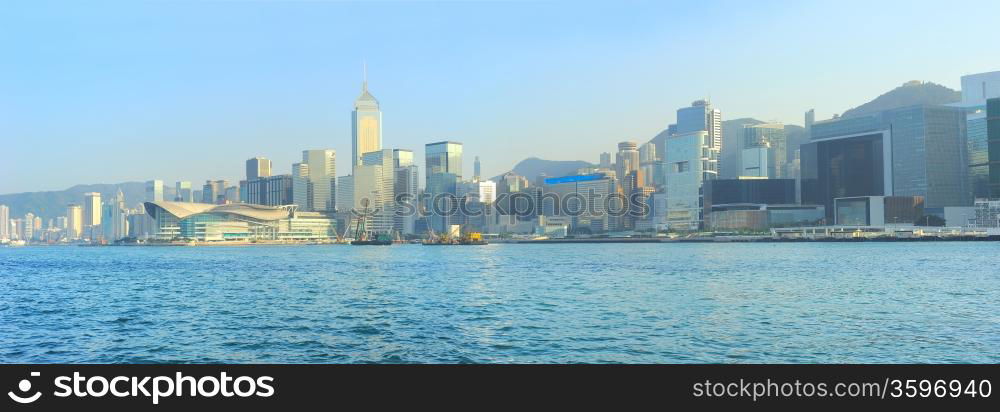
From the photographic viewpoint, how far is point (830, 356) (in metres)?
19.9

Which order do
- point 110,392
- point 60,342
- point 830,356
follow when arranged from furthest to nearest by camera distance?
point 60,342 → point 830,356 → point 110,392

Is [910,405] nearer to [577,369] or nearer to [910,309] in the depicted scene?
[577,369]

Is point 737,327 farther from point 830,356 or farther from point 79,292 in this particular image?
point 79,292

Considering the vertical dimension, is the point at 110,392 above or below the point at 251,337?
above

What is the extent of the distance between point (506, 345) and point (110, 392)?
56.3 feet

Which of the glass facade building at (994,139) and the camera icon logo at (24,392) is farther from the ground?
the glass facade building at (994,139)

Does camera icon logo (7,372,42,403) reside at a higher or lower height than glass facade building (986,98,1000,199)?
lower

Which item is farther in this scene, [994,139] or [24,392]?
[994,139]

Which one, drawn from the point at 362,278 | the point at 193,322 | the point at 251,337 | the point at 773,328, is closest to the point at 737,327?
the point at 773,328

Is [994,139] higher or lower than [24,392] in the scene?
higher

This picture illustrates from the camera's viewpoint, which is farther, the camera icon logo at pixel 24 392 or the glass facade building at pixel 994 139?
the glass facade building at pixel 994 139

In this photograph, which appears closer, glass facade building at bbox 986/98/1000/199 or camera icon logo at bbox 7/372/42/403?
camera icon logo at bbox 7/372/42/403

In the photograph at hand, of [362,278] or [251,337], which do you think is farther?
[362,278]

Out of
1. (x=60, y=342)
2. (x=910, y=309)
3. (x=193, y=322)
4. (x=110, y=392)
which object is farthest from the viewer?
(x=910, y=309)
